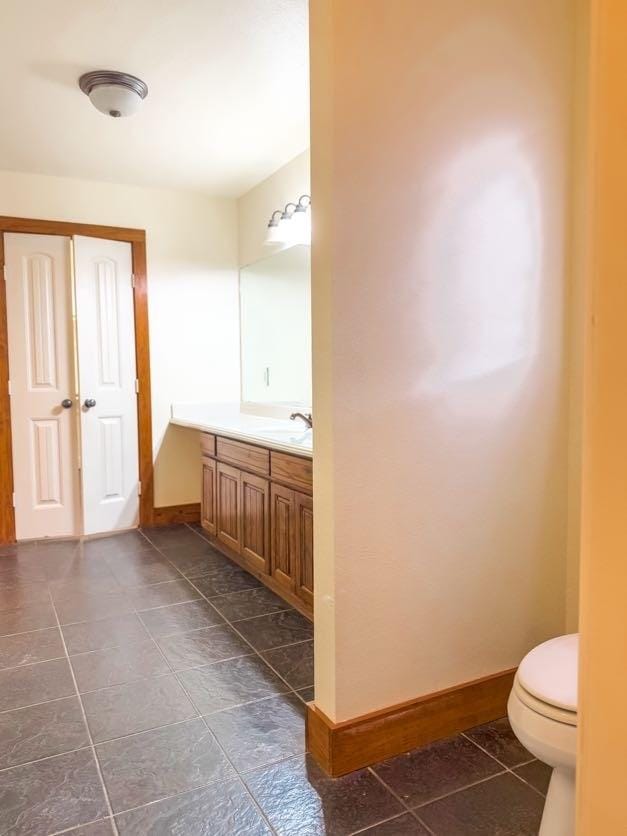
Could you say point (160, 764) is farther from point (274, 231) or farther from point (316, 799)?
point (274, 231)

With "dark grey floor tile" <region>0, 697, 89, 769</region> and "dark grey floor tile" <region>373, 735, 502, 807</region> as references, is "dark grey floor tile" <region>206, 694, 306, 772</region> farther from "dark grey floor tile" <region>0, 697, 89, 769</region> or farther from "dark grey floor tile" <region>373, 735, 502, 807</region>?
"dark grey floor tile" <region>0, 697, 89, 769</region>

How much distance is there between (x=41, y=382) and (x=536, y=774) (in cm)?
351

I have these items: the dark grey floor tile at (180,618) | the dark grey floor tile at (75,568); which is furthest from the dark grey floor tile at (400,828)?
the dark grey floor tile at (75,568)

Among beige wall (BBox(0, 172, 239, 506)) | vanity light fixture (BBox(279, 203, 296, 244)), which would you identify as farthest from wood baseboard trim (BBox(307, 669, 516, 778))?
beige wall (BBox(0, 172, 239, 506))

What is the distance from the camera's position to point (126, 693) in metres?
2.02

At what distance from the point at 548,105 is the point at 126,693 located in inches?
93.5

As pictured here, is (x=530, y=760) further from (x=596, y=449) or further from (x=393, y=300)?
(x=596, y=449)

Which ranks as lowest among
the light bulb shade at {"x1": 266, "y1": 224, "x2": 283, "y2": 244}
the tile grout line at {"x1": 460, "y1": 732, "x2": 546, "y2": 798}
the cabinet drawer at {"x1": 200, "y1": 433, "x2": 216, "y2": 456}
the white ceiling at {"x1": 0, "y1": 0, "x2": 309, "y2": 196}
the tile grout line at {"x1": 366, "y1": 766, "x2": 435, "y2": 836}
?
the tile grout line at {"x1": 460, "y1": 732, "x2": 546, "y2": 798}

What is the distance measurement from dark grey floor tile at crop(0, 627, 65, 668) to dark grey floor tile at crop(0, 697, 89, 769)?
1.19 feet

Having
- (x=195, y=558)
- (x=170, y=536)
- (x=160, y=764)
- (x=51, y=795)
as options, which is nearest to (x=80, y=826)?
(x=51, y=795)

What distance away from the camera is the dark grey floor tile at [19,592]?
2844mm

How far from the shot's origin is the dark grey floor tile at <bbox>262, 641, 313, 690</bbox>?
2.11m

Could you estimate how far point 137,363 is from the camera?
4.07 m

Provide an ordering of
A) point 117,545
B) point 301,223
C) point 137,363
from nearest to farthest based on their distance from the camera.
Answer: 1. point 301,223
2. point 117,545
3. point 137,363
